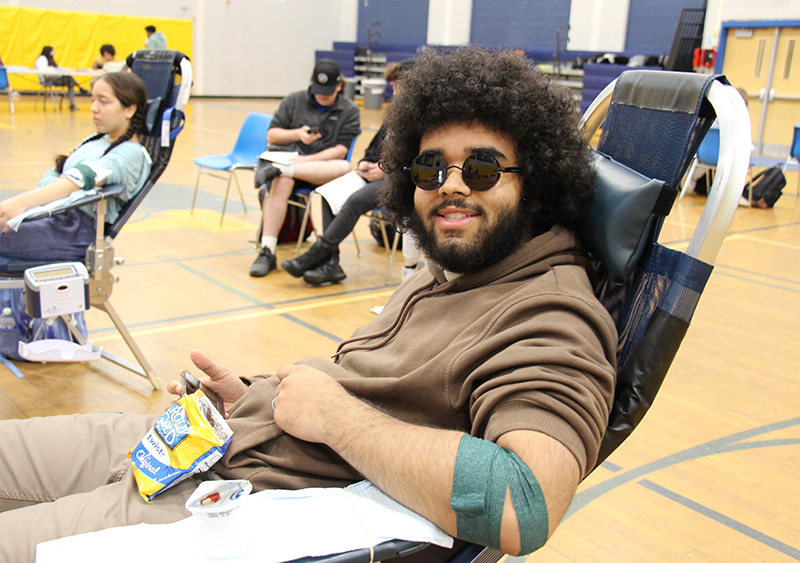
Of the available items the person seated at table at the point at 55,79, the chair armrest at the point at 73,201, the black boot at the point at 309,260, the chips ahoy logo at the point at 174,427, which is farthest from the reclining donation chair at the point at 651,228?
the person seated at table at the point at 55,79

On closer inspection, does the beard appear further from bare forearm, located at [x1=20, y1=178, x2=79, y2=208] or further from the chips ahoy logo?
bare forearm, located at [x1=20, y1=178, x2=79, y2=208]

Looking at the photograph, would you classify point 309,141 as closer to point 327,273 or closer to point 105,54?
point 327,273

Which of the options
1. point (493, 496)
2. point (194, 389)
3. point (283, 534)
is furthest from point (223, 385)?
point (493, 496)

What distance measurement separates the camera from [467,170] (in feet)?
4.43

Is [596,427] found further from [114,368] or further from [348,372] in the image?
[114,368]

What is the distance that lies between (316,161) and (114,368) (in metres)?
2.26

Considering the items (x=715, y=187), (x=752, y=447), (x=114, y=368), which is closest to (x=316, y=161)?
(x=114, y=368)

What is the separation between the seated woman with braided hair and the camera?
2.82 m

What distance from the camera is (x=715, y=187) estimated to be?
45.2 inches

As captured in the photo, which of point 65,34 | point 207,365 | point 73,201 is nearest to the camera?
point 207,365

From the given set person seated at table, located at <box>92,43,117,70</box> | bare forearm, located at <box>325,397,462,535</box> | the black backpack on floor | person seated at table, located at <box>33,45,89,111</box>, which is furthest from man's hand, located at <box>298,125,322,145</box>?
person seated at table, located at <box>92,43,117,70</box>

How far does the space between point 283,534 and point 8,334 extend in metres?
2.54

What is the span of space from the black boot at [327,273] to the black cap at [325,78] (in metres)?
1.20

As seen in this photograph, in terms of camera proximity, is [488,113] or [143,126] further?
[143,126]
